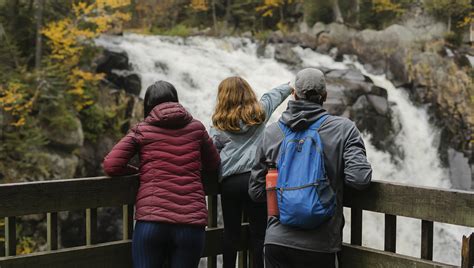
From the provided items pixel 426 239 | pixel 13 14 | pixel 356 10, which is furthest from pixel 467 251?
pixel 356 10

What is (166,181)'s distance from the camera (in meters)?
4.43

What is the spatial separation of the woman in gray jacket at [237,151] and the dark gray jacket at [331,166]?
92 centimetres

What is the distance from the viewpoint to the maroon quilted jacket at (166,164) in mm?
4406

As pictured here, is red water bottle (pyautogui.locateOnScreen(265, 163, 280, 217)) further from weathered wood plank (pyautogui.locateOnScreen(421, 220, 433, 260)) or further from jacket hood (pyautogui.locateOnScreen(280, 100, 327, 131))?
weathered wood plank (pyautogui.locateOnScreen(421, 220, 433, 260))

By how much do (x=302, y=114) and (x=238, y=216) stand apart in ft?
4.57

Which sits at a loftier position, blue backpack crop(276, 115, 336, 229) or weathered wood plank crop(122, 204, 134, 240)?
blue backpack crop(276, 115, 336, 229)

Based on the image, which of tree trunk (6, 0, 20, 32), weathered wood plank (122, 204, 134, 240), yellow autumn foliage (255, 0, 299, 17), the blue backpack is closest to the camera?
the blue backpack

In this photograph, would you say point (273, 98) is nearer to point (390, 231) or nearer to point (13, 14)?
point (390, 231)

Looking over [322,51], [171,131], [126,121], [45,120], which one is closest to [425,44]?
[322,51]

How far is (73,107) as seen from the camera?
606 inches

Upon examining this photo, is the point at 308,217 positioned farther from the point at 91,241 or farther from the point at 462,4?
the point at 462,4

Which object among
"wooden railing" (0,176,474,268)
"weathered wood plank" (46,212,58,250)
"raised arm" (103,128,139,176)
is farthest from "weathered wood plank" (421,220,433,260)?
"weathered wood plank" (46,212,58,250)

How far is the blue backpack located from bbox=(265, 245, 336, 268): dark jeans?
0.58 feet

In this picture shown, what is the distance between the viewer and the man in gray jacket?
401cm
